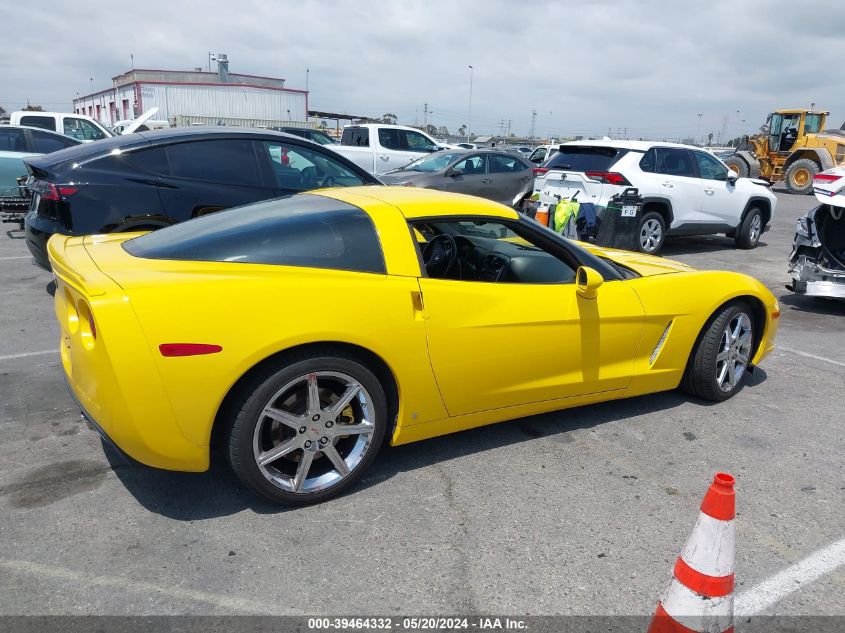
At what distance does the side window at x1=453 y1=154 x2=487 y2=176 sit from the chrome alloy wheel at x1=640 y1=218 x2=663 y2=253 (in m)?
3.64

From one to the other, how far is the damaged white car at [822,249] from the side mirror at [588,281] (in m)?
4.41

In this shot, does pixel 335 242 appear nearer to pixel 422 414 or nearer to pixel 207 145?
pixel 422 414

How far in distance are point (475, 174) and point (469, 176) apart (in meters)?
0.18

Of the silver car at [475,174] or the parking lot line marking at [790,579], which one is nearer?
the parking lot line marking at [790,579]

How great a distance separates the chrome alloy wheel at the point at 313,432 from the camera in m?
2.77

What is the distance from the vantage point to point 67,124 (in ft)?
48.9

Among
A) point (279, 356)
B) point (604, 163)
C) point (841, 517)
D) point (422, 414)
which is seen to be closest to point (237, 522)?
point (279, 356)

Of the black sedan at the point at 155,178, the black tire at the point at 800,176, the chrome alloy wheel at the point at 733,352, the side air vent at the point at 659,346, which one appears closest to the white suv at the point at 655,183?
the black sedan at the point at 155,178

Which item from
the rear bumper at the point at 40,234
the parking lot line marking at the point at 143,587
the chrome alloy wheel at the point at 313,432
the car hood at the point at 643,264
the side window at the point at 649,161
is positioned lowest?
the parking lot line marking at the point at 143,587

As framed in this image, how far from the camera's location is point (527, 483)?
3.18 metres

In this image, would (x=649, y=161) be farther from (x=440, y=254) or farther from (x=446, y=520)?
(x=446, y=520)

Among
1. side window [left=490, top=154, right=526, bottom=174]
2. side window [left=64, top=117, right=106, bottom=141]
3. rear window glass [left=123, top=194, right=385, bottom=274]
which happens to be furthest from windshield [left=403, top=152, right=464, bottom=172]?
rear window glass [left=123, top=194, right=385, bottom=274]

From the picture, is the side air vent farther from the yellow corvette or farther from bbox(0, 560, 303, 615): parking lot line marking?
bbox(0, 560, 303, 615): parking lot line marking

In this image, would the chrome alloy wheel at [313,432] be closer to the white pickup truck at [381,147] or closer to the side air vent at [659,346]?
the side air vent at [659,346]
